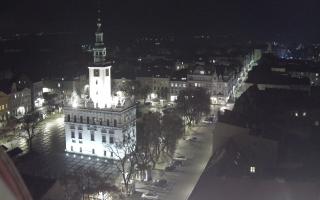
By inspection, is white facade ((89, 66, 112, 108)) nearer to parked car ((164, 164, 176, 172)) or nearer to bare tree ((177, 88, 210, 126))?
parked car ((164, 164, 176, 172))

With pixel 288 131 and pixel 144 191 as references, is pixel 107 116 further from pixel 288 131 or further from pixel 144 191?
pixel 288 131

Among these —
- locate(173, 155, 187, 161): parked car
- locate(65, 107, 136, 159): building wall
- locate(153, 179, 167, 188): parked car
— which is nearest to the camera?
locate(153, 179, 167, 188): parked car

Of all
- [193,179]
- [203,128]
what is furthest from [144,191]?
[203,128]

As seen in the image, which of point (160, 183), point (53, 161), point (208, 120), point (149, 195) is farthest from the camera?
point (208, 120)

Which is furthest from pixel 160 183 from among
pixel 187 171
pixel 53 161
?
pixel 53 161

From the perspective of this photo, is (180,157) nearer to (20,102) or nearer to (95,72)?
(95,72)

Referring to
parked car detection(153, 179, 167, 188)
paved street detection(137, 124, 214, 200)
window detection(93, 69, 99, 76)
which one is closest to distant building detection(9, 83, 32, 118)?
window detection(93, 69, 99, 76)
